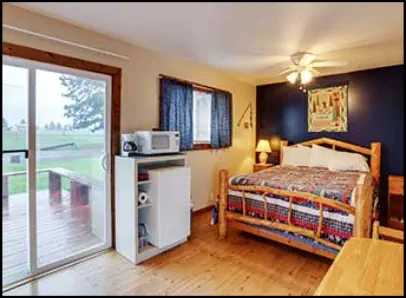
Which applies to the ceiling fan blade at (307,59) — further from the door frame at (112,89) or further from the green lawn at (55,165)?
the green lawn at (55,165)

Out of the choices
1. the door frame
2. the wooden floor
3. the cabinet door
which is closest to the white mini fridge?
the cabinet door

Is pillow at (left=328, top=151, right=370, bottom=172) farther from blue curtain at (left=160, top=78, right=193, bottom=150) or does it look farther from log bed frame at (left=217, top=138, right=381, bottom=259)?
blue curtain at (left=160, top=78, right=193, bottom=150)

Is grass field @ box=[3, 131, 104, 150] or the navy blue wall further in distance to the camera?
the navy blue wall

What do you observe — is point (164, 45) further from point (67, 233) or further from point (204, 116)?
point (67, 233)

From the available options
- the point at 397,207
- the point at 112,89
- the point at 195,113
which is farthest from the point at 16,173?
the point at 397,207

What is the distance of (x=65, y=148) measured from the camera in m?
2.33

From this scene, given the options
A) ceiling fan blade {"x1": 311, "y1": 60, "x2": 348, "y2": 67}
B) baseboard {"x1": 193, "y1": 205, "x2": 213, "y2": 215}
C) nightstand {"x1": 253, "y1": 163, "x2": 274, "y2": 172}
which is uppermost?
ceiling fan blade {"x1": 311, "y1": 60, "x2": 348, "y2": 67}

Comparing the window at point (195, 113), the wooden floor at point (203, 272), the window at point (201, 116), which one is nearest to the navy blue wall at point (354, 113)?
the window at point (195, 113)

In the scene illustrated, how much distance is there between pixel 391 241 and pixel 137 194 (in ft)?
6.65

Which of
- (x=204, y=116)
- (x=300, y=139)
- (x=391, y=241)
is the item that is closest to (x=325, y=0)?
(x=391, y=241)

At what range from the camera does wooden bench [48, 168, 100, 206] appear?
2.34 meters

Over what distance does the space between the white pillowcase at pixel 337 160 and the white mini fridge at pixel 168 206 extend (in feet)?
7.66

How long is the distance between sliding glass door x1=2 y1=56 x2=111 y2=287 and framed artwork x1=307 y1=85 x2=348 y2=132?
3.33 m

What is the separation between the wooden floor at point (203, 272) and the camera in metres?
1.00
